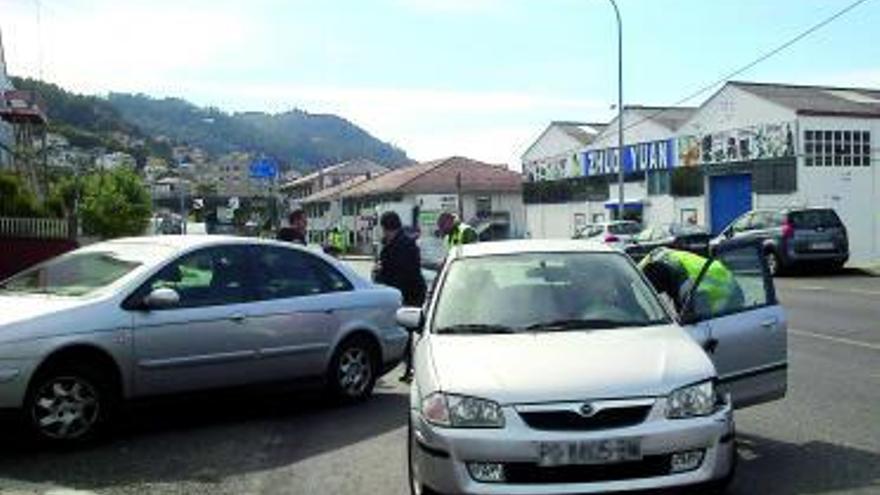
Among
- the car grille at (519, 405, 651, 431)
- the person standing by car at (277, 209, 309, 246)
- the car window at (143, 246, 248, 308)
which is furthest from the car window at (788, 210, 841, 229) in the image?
the car grille at (519, 405, 651, 431)

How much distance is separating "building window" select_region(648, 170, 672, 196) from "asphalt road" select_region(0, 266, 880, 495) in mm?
42362

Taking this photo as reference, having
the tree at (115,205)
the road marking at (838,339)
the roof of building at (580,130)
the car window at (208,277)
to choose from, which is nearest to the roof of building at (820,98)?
the roof of building at (580,130)

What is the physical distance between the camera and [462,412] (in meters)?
6.03

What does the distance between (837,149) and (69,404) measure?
3975 cm

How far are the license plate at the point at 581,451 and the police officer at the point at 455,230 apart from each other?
9300 mm

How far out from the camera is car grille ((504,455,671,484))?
583 cm

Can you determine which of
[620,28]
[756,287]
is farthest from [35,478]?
[620,28]

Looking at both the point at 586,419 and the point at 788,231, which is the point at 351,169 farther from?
the point at 586,419

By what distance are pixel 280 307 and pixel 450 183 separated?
78.0 m

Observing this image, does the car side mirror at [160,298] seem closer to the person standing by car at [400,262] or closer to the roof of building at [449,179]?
the person standing by car at [400,262]

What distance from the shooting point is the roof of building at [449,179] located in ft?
286

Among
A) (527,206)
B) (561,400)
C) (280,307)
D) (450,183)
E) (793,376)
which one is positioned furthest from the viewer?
(450,183)

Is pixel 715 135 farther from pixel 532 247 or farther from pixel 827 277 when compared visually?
pixel 532 247

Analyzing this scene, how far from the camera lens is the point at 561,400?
231 inches
